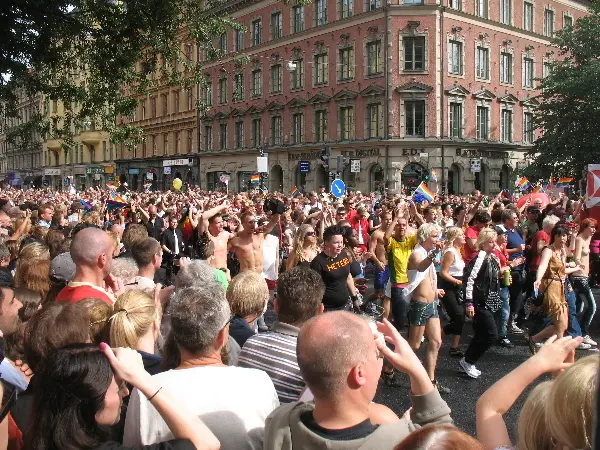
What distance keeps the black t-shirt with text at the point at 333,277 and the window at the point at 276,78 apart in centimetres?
3911

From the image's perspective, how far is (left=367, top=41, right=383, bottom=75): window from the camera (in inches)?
1490

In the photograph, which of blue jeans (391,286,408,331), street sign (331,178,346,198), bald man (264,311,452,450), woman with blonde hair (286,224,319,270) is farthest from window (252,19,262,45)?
bald man (264,311,452,450)

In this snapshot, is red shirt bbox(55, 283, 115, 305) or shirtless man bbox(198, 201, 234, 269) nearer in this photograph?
red shirt bbox(55, 283, 115, 305)

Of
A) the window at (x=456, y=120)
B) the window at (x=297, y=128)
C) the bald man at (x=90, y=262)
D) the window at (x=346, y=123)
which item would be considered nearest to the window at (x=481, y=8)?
the window at (x=456, y=120)

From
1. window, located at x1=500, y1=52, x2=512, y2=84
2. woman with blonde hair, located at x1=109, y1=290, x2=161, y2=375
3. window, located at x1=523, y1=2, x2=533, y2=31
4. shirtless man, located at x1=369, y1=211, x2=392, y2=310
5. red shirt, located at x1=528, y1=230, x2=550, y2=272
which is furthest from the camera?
window, located at x1=523, y1=2, x2=533, y2=31

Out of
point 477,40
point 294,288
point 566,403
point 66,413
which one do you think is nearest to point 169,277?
point 294,288

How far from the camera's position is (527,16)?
1670 inches

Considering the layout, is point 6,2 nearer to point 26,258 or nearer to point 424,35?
point 26,258

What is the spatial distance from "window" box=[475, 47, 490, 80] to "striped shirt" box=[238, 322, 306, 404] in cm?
3827

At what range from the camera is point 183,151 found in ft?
180

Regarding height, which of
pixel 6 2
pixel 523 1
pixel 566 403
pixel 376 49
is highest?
pixel 523 1

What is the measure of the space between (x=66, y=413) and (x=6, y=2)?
22.0 feet

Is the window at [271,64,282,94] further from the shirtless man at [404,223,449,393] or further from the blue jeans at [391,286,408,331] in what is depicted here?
the shirtless man at [404,223,449,393]

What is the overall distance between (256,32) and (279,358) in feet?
150
